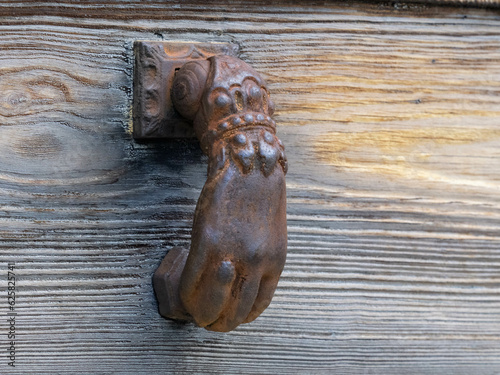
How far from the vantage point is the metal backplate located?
67 cm

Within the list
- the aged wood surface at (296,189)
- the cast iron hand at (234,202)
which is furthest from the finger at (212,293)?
the aged wood surface at (296,189)

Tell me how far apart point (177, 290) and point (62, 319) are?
154 millimetres

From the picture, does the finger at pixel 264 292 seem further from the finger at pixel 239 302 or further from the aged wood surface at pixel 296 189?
the aged wood surface at pixel 296 189

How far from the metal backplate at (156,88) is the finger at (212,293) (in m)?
0.19

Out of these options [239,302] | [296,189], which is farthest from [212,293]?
[296,189]

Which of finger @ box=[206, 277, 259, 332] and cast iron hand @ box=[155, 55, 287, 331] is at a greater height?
cast iron hand @ box=[155, 55, 287, 331]

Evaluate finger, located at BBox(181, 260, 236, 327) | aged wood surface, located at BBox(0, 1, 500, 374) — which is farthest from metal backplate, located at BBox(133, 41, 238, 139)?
finger, located at BBox(181, 260, 236, 327)

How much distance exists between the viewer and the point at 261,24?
733 millimetres

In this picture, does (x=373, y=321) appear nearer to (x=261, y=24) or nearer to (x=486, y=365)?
(x=486, y=365)

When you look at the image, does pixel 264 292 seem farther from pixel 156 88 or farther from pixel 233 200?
pixel 156 88

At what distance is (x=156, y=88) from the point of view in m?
0.67

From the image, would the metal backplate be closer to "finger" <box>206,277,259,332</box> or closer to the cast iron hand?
the cast iron hand

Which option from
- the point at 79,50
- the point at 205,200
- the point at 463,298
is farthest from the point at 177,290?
the point at 463,298

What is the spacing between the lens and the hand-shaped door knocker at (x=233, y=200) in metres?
0.58
